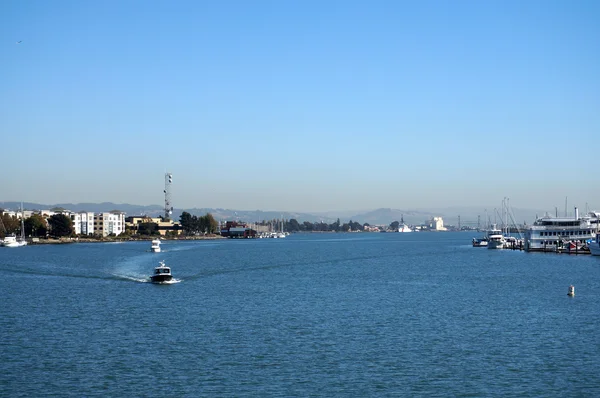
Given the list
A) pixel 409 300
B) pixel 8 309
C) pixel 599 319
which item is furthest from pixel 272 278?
pixel 599 319

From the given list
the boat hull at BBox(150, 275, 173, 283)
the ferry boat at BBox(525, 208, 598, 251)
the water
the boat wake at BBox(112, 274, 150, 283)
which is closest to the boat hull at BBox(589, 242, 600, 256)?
the ferry boat at BBox(525, 208, 598, 251)

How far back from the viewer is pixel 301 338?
39.2m

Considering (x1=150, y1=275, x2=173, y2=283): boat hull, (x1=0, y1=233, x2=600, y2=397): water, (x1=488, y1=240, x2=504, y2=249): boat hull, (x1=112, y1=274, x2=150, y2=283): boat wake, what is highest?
(x1=488, y1=240, x2=504, y2=249): boat hull

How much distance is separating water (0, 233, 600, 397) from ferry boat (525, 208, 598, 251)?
59534 mm

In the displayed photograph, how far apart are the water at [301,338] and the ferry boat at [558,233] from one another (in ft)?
195

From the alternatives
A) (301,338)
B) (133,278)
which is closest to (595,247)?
(133,278)

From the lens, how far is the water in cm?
2959

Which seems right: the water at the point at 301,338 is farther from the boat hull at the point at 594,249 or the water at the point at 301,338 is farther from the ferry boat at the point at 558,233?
the ferry boat at the point at 558,233

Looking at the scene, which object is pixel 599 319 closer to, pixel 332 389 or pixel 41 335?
pixel 332 389

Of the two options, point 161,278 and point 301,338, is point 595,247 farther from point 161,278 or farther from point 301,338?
point 301,338

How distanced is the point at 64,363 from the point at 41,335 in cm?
832

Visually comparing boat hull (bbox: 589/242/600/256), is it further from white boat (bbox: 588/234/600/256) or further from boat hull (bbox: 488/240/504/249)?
boat hull (bbox: 488/240/504/249)

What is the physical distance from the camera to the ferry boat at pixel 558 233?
12875 cm

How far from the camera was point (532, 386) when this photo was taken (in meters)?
29.1
